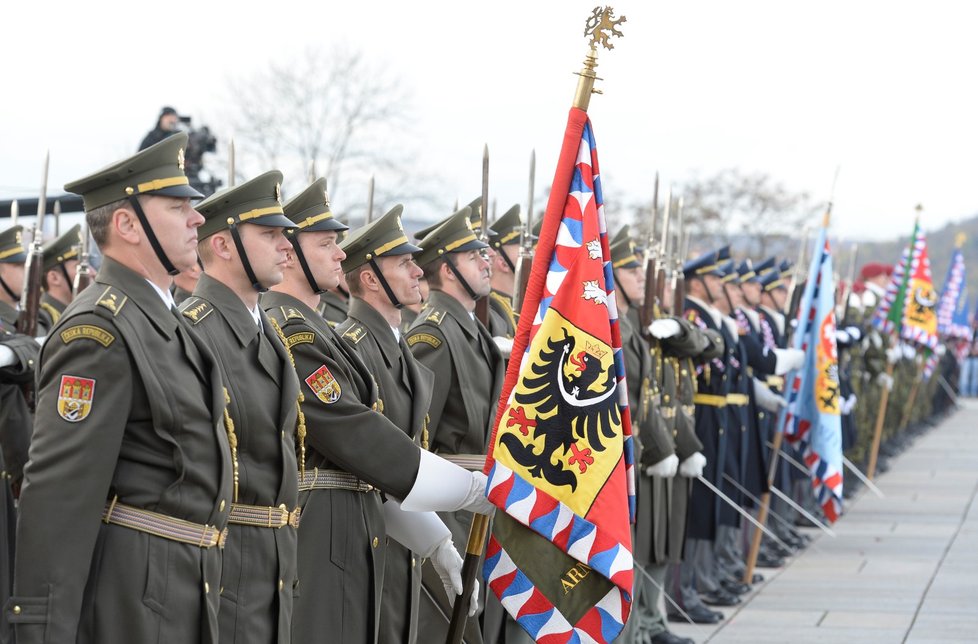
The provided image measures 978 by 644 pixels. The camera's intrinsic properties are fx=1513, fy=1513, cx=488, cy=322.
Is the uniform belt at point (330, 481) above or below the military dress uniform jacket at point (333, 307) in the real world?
below

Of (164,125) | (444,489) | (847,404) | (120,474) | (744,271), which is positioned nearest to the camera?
(120,474)

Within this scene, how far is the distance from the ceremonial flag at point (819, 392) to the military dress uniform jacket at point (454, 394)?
18.4 ft

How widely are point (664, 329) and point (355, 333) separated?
3.64 metres

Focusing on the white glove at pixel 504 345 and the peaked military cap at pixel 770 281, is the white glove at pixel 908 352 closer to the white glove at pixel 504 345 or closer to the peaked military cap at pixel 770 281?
the peaked military cap at pixel 770 281

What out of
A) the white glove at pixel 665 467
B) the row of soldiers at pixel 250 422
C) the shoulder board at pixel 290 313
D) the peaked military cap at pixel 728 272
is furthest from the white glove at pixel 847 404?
the shoulder board at pixel 290 313

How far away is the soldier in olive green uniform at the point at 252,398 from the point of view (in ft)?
13.0

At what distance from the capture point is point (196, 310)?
412 cm

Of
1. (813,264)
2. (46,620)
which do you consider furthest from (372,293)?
(813,264)

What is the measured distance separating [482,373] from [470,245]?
558mm

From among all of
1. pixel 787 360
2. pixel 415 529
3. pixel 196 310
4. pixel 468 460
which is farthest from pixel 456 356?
Result: pixel 787 360

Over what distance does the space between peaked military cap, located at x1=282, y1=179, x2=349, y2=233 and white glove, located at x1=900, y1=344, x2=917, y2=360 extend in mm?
18131

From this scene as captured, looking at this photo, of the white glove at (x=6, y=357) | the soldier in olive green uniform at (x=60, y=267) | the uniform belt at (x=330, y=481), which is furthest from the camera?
the soldier in olive green uniform at (x=60, y=267)

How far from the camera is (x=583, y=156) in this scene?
4.71m

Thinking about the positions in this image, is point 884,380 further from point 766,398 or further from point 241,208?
point 241,208
